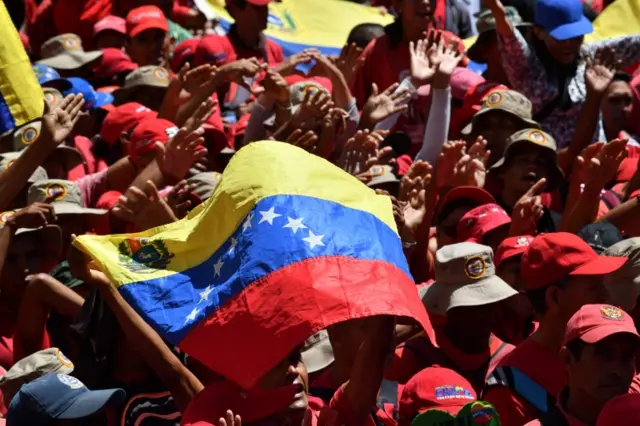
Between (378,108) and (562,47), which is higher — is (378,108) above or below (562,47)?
below

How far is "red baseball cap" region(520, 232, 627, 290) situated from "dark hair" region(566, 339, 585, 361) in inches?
25.9

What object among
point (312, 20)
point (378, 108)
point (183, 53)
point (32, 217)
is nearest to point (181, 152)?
point (32, 217)

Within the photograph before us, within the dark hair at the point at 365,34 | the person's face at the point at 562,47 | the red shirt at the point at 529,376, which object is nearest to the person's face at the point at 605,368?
the red shirt at the point at 529,376

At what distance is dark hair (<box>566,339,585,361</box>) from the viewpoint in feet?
17.6

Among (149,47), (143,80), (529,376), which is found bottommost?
(149,47)

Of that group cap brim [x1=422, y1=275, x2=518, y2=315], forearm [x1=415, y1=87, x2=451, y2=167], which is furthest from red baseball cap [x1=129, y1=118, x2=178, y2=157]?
cap brim [x1=422, y1=275, x2=518, y2=315]

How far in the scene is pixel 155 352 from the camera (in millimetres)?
5648

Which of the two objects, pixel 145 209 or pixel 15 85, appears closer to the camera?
pixel 145 209

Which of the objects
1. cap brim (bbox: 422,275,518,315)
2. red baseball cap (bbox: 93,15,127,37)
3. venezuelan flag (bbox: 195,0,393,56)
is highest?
cap brim (bbox: 422,275,518,315)

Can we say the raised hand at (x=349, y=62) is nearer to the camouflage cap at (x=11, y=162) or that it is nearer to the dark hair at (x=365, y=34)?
the dark hair at (x=365, y=34)

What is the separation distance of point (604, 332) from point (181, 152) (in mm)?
2558

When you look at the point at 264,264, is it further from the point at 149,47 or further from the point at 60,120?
the point at 149,47

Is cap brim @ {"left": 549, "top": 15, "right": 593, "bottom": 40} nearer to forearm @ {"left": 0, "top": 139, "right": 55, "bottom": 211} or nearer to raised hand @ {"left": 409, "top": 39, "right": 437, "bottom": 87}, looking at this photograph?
raised hand @ {"left": 409, "top": 39, "right": 437, "bottom": 87}

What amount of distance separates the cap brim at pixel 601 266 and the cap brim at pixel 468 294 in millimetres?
295
